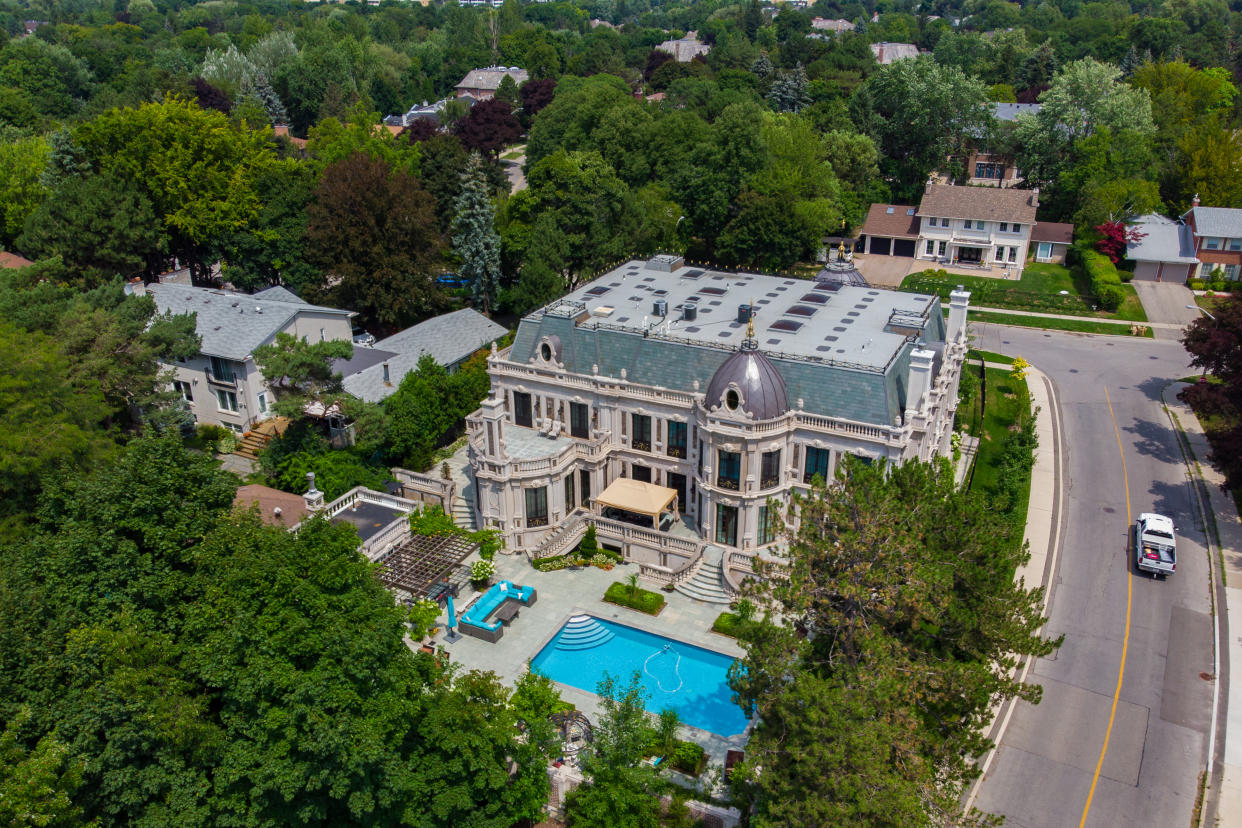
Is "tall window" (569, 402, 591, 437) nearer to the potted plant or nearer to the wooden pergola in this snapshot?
the wooden pergola

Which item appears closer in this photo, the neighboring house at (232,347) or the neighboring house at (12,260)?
the neighboring house at (232,347)

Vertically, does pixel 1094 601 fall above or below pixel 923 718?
below

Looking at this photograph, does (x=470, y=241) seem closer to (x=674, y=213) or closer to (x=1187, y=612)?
(x=674, y=213)

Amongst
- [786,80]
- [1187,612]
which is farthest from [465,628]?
[786,80]

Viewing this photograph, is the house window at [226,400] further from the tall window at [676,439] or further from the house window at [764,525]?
the house window at [764,525]

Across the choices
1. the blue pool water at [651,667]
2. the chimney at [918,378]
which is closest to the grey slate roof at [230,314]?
the blue pool water at [651,667]

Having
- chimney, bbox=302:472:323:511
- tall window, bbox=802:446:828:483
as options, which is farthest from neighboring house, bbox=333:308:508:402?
tall window, bbox=802:446:828:483
